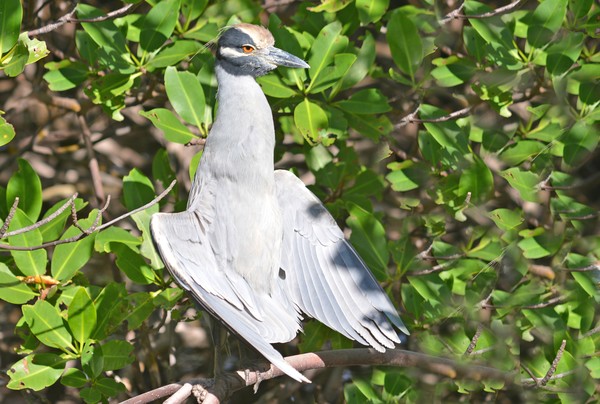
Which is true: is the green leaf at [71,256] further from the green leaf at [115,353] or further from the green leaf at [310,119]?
the green leaf at [310,119]

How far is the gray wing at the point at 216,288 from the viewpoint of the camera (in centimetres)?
223

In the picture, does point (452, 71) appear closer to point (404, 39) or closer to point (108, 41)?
point (404, 39)

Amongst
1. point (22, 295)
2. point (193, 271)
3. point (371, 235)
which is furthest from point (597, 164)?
point (22, 295)

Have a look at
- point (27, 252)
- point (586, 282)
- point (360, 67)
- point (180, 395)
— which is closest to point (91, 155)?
point (27, 252)

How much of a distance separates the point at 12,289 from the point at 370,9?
4.36ft

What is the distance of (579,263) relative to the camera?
7.95ft

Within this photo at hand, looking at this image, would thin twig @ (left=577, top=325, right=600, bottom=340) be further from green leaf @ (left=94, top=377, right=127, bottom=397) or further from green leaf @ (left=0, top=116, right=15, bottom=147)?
green leaf @ (left=0, top=116, right=15, bottom=147)

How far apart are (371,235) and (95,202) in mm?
1301

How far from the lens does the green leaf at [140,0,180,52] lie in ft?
8.52

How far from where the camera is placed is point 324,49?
8.60ft

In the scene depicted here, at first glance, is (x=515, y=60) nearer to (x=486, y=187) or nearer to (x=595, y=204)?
(x=486, y=187)

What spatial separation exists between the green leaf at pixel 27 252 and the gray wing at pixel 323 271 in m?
0.69

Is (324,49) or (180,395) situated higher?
(324,49)

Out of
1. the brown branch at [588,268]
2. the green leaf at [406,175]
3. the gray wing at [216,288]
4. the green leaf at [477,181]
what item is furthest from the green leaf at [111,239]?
the brown branch at [588,268]
